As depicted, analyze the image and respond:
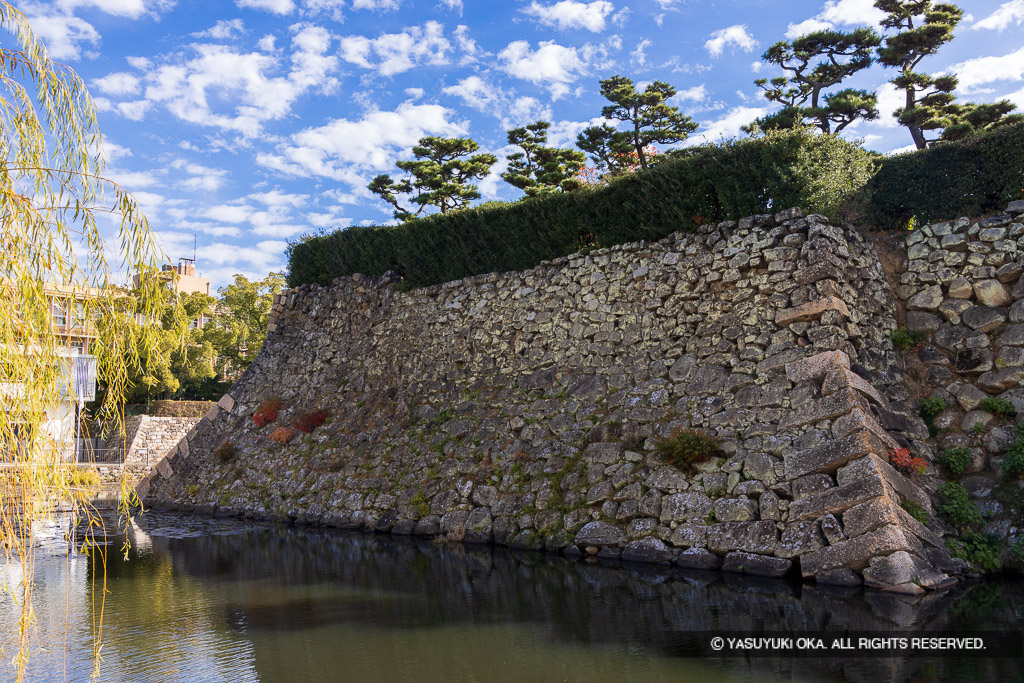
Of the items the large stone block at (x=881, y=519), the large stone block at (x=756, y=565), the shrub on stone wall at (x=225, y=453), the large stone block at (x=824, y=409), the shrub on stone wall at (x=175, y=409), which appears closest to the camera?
the large stone block at (x=881, y=519)

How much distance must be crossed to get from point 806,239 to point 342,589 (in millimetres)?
7878

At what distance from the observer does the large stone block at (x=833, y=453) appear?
814 centimetres

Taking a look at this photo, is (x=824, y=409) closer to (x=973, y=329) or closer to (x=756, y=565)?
(x=756, y=565)

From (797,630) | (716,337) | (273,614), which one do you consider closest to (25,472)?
(273,614)

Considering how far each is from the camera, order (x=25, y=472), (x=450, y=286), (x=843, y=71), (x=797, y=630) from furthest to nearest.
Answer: (x=843, y=71) → (x=450, y=286) → (x=797, y=630) → (x=25, y=472)

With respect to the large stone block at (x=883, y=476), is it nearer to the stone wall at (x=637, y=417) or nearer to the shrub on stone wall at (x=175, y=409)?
the stone wall at (x=637, y=417)

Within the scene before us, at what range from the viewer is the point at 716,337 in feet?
34.6

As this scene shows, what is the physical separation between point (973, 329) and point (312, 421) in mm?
12693

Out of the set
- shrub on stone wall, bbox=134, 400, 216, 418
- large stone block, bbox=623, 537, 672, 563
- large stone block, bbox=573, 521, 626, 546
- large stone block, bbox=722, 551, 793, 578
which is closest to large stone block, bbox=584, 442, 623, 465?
large stone block, bbox=573, 521, 626, 546

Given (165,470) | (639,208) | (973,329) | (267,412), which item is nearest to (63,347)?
(639,208)

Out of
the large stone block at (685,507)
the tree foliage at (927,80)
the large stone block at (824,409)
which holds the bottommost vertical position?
the large stone block at (685,507)

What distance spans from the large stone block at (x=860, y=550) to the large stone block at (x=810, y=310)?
3.19 meters

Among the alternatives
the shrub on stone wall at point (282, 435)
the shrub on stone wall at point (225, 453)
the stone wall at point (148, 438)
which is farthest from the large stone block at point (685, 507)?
the stone wall at point (148, 438)

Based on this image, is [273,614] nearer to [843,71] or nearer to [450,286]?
[450,286]
